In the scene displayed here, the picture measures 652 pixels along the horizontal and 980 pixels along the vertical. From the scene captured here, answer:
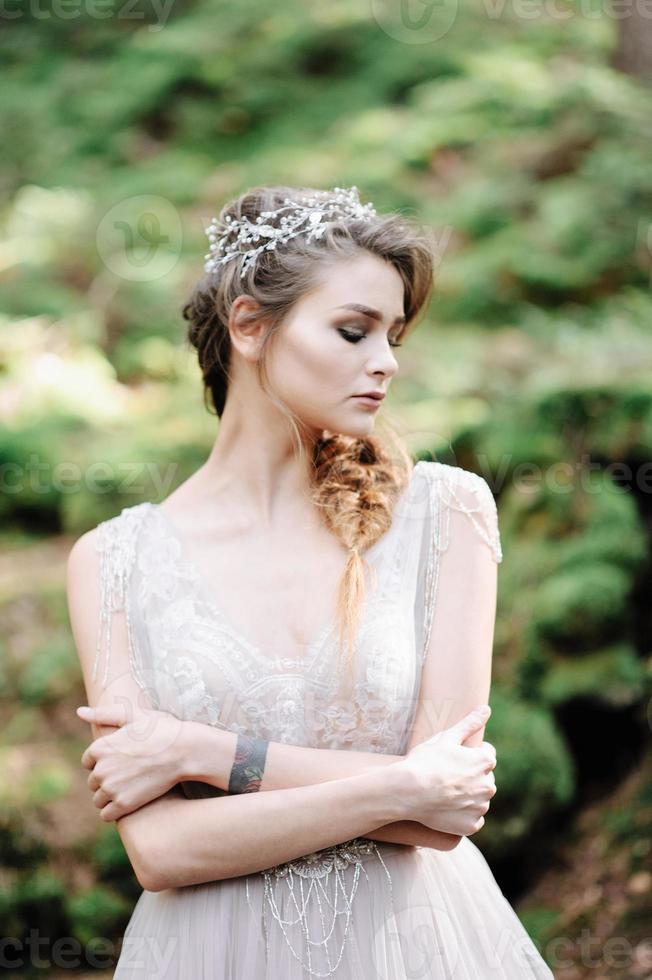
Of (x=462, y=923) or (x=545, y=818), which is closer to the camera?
(x=462, y=923)

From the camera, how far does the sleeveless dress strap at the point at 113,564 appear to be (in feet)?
6.50

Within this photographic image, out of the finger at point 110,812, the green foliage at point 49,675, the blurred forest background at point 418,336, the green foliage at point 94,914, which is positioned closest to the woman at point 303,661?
the finger at point 110,812

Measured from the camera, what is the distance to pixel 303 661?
1.90 m

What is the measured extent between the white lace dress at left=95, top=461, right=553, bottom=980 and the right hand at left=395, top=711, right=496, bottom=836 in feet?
0.40

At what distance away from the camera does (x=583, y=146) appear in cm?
572

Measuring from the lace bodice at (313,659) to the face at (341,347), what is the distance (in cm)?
27

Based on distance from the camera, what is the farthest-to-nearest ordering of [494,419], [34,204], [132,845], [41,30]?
[41,30] < [34,204] < [494,419] < [132,845]

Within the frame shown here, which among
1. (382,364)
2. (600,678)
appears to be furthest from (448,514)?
(600,678)

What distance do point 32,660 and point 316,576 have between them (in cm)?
276

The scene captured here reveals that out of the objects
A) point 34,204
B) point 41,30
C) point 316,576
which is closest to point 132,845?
point 316,576

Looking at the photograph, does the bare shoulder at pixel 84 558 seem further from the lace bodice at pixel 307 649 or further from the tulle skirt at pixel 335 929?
the tulle skirt at pixel 335 929

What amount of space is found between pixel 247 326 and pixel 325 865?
107 centimetres

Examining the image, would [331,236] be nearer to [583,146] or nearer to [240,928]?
[240,928]

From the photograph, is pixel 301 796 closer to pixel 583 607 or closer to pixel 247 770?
pixel 247 770
